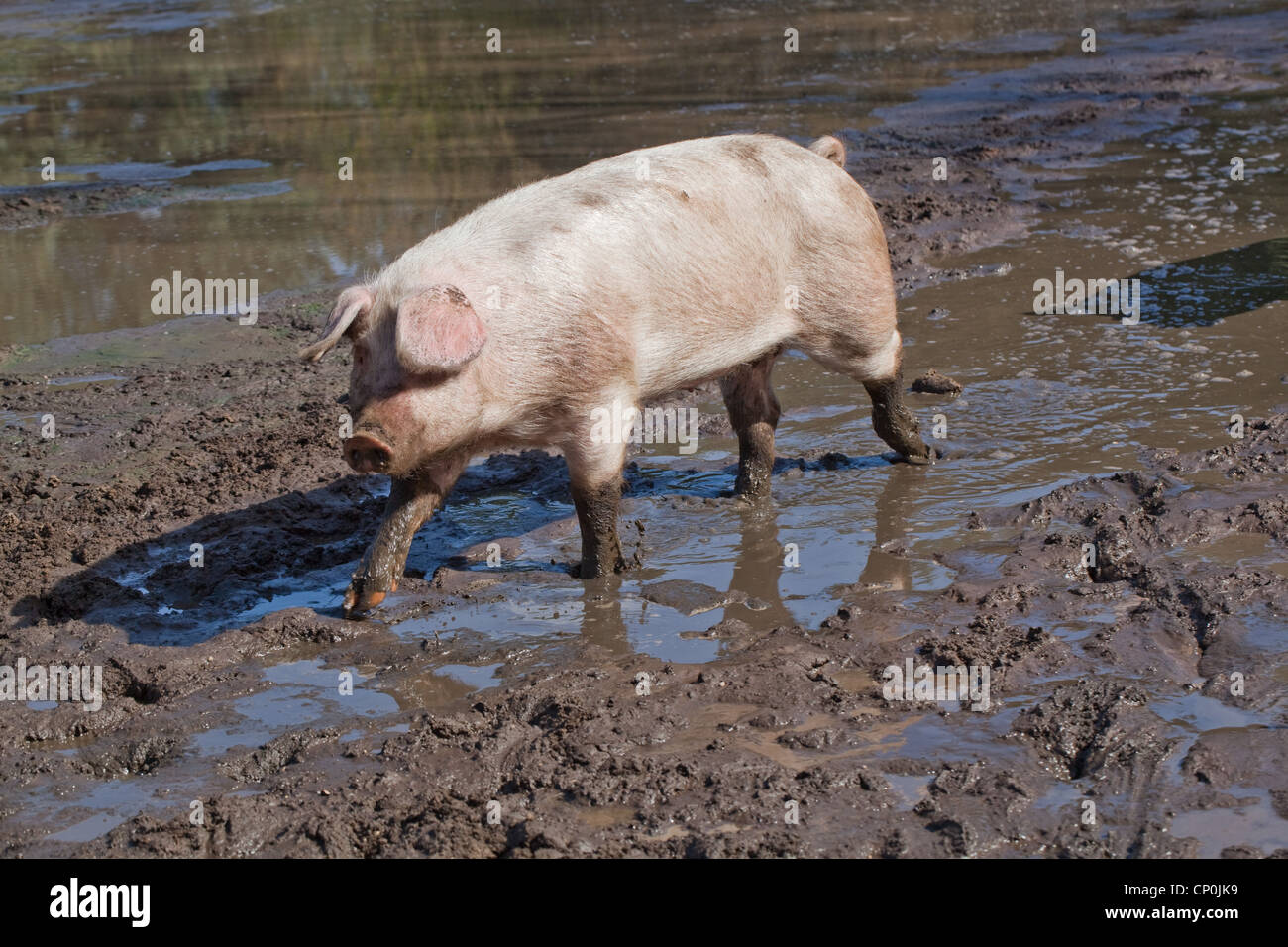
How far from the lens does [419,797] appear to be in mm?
3822

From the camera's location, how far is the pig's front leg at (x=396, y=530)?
16.0 ft

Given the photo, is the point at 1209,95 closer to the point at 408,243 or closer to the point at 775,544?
the point at 408,243

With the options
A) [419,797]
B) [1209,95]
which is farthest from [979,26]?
[419,797]

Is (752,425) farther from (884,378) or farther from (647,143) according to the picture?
(647,143)

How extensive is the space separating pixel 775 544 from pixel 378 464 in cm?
188

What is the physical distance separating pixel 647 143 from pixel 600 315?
283 inches

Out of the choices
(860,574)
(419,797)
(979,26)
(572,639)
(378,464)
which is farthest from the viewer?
(979,26)

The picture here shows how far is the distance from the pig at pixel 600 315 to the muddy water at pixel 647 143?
454mm

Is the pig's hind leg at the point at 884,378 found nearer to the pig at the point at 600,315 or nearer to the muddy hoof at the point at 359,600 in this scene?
the pig at the point at 600,315

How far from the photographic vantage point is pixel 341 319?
4.47 metres

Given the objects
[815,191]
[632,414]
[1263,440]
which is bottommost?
[1263,440]

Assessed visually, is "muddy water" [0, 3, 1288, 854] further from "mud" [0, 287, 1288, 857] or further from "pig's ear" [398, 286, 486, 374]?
"pig's ear" [398, 286, 486, 374]

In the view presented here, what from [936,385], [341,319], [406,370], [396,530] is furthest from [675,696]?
[936,385]

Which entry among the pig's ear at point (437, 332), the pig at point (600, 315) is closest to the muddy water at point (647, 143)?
the pig at point (600, 315)
